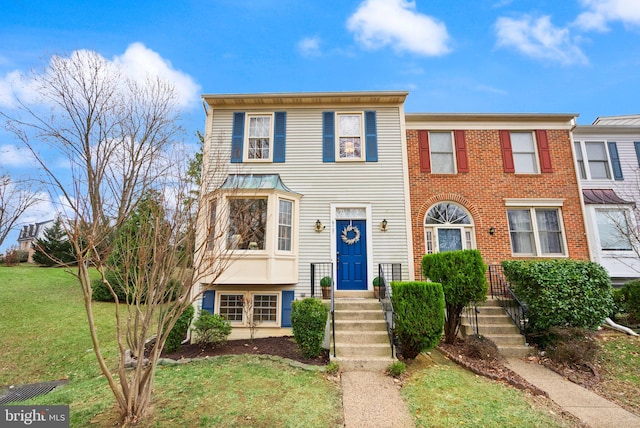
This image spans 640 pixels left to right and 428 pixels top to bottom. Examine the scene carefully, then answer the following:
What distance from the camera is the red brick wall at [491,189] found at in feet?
32.1

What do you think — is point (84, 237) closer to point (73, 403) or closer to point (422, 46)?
point (73, 403)

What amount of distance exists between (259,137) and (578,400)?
9.73 m

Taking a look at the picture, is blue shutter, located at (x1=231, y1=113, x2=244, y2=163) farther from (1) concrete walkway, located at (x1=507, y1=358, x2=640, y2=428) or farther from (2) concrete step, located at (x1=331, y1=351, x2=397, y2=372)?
(1) concrete walkway, located at (x1=507, y1=358, x2=640, y2=428)

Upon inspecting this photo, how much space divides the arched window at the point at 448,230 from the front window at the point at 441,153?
1.39 meters

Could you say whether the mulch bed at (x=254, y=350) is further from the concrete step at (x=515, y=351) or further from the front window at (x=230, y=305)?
the concrete step at (x=515, y=351)

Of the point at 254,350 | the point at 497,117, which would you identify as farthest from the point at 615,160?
the point at 254,350

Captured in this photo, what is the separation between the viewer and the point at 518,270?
23.6ft

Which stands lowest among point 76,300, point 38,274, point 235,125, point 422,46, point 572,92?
point 76,300

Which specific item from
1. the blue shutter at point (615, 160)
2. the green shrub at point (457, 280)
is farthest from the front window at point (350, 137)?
the blue shutter at point (615, 160)

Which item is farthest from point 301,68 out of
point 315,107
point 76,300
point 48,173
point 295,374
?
point 76,300

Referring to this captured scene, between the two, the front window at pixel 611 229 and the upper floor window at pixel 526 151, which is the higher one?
the upper floor window at pixel 526 151

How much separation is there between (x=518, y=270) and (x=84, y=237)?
849cm

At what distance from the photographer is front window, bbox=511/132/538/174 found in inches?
412

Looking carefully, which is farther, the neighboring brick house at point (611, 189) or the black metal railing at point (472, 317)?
the neighboring brick house at point (611, 189)
